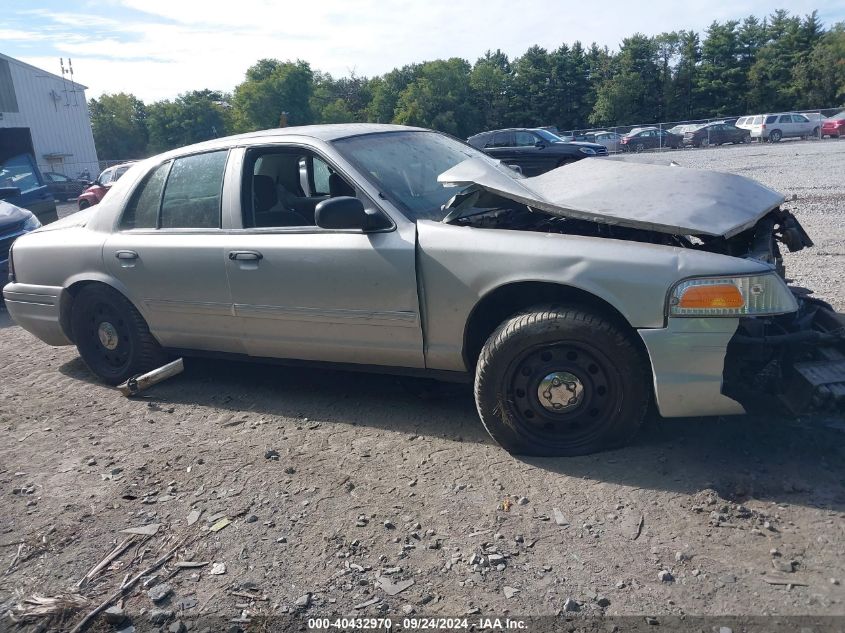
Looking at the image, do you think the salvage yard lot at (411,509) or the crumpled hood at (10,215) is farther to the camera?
the crumpled hood at (10,215)

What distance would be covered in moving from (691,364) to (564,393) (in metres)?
0.60

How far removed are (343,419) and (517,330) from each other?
1.38 metres

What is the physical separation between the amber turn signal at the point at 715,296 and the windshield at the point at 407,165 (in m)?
1.42

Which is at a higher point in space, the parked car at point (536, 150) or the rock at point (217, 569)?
the parked car at point (536, 150)

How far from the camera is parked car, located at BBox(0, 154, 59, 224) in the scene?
11867 mm

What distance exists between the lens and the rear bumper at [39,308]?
5.21 metres

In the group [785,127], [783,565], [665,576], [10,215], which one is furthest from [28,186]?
[785,127]

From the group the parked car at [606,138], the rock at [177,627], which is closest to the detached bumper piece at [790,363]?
the rock at [177,627]

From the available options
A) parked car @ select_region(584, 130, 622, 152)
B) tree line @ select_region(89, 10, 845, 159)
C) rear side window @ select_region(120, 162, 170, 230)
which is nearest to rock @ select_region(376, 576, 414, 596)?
rear side window @ select_region(120, 162, 170, 230)

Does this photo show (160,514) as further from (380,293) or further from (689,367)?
(689,367)

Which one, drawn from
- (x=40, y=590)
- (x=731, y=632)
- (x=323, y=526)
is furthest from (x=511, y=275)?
(x=40, y=590)

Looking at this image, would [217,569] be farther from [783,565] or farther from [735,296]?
[735,296]

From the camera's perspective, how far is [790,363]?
333 cm

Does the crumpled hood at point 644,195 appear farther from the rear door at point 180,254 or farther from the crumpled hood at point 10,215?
the crumpled hood at point 10,215
